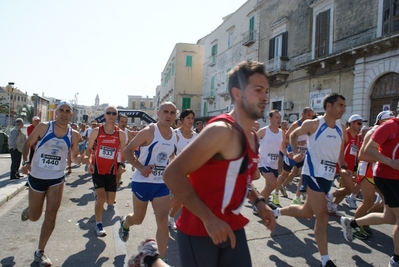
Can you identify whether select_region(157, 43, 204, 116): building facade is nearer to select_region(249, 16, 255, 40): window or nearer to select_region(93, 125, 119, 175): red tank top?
select_region(249, 16, 255, 40): window

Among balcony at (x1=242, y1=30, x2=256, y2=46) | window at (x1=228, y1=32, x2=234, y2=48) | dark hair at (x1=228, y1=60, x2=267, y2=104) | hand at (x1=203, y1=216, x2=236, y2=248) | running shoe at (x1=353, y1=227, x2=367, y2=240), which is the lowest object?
running shoe at (x1=353, y1=227, x2=367, y2=240)

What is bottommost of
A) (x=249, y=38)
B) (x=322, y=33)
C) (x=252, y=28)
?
(x=322, y=33)

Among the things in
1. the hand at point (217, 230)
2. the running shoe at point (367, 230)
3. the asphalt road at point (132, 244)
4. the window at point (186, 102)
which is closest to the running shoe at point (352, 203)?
the asphalt road at point (132, 244)

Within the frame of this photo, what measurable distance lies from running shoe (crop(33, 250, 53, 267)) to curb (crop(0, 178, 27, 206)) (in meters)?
3.75

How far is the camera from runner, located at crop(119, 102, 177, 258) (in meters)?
3.84

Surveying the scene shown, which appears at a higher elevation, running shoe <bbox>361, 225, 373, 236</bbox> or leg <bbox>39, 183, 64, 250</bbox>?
leg <bbox>39, 183, 64, 250</bbox>

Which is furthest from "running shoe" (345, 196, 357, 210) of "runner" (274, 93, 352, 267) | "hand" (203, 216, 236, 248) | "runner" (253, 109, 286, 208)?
"hand" (203, 216, 236, 248)

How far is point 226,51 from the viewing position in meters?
29.8

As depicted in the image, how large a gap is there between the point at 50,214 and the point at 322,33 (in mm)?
16878

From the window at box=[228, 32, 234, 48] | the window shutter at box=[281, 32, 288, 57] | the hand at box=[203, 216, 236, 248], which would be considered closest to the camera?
the hand at box=[203, 216, 236, 248]

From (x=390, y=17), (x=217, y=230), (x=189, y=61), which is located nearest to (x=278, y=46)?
(x=390, y=17)

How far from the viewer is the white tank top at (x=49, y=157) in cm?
406

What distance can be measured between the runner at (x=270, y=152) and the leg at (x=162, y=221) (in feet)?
9.27

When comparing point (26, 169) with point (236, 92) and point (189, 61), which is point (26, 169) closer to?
point (236, 92)
